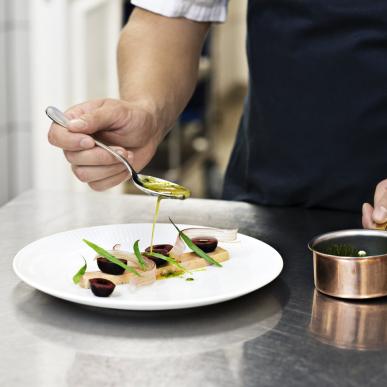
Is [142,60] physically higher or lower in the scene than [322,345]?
higher

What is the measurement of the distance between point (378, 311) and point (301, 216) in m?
0.49

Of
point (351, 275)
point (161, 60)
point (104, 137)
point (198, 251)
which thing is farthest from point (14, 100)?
point (351, 275)

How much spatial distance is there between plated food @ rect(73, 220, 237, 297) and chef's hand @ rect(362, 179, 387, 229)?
0.20 metres

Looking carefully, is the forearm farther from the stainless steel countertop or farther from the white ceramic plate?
the stainless steel countertop

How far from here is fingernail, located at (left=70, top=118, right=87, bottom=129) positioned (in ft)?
3.96

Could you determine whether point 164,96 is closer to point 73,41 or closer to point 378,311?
point 378,311

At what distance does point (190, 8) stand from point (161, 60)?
0.12m

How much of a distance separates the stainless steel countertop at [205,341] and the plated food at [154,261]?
0.04 meters

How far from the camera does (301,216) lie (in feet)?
4.71

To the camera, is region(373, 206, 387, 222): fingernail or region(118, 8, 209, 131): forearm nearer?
region(373, 206, 387, 222): fingernail

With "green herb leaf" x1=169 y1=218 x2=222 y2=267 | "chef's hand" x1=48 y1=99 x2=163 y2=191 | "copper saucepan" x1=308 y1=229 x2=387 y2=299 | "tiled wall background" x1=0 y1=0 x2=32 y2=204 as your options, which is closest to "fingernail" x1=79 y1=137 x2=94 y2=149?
"chef's hand" x1=48 y1=99 x2=163 y2=191

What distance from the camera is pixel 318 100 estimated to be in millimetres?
1465

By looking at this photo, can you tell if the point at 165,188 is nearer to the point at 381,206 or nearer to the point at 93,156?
the point at 93,156

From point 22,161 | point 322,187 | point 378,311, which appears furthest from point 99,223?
point 22,161
